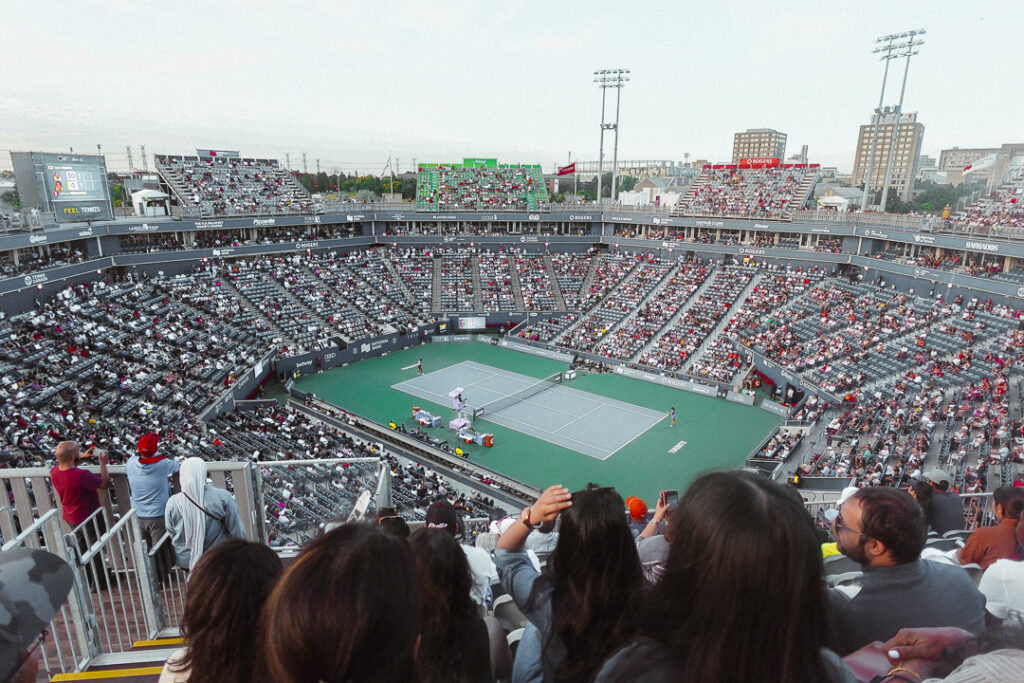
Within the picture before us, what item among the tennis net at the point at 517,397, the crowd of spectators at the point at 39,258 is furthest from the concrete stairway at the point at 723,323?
the crowd of spectators at the point at 39,258

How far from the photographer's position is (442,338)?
41.3 meters

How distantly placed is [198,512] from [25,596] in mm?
2842

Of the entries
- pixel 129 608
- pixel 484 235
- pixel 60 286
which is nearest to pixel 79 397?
pixel 60 286

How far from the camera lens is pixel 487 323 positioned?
4278 cm

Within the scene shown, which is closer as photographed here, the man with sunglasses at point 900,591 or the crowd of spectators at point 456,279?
the man with sunglasses at point 900,591

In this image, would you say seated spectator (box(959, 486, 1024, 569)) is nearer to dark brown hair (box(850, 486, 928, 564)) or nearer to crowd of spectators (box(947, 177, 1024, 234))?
dark brown hair (box(850, 486, 928, 564))

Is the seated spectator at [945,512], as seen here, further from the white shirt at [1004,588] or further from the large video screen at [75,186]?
the large video screen at [75,186]

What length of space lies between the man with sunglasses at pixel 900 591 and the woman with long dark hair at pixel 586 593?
46.3 inches

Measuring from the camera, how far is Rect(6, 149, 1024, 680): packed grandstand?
18.1 m

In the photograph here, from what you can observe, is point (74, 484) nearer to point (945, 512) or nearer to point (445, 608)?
point (445, 608)

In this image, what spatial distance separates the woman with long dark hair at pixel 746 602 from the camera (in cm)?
161

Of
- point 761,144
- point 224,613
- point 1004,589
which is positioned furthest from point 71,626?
point 761,144

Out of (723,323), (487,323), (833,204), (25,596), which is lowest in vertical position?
(487,323)

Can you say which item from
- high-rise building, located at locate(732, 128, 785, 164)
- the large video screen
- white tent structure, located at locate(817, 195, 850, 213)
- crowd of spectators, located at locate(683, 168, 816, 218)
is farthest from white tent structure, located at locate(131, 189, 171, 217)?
high-rise building, located at locate(732, 128, 785, 164)
